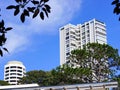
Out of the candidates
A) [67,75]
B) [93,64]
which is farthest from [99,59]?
[67,75]

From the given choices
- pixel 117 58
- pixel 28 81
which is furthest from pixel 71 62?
pixel 28 81

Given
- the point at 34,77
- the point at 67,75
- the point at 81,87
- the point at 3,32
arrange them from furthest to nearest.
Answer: the point at 34,77, the point at 67,75, the point at 81,87, the point at 3,32

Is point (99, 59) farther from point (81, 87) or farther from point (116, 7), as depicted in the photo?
point (116, 7)

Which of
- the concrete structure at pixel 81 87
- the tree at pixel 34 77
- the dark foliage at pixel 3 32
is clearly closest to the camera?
the dark foliage at pixel 3 32

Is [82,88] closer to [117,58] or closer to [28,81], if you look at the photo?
[117,58]

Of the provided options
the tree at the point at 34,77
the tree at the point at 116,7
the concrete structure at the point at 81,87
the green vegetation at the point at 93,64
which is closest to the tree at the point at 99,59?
the green vegetation at the point at 93,64

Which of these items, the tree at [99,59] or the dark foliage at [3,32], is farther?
the tree at [99,59]

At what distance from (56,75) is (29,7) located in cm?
6338

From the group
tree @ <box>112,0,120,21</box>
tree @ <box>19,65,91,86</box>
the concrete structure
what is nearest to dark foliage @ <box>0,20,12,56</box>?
tree @ <box>112,0,120,21</box>

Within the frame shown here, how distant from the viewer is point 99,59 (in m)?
67.3

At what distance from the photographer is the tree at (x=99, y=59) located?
66875 mm

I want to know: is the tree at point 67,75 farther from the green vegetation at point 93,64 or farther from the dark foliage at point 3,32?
the dark foliage at point 3,32

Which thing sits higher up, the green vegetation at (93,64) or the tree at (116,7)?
the green vegetation at (93,64)

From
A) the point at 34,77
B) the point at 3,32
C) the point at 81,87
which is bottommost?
the point at 3,32
